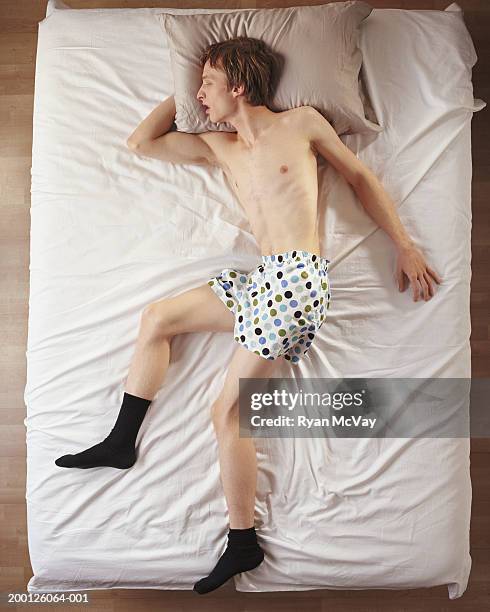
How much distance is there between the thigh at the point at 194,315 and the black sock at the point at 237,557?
Answer: 49 cm

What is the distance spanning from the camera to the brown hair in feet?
4.87

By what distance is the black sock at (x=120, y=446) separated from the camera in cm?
149

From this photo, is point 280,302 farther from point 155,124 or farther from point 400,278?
point 155,124

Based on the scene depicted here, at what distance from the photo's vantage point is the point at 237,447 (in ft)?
4.84

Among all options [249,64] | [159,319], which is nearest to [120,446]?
[159,319]

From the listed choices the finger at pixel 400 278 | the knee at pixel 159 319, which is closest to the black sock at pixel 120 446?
the knee at pixel 159 319

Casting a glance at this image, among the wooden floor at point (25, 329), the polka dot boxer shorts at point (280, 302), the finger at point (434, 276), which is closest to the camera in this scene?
the polka dot boxer shorts at point (280, 302)

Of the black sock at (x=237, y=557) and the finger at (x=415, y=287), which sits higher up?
the finger at (x=415, y=287)

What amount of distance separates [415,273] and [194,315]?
21.7 inches

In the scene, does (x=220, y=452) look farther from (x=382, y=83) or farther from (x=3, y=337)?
(x=382, y=83)

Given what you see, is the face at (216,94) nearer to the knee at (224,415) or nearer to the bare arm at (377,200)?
the bare arm at (377,200)

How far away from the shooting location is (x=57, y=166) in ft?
5.22

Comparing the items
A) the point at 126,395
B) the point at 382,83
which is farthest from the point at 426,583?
the point at 382,83

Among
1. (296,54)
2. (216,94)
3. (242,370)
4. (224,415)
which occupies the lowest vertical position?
(224,415)
